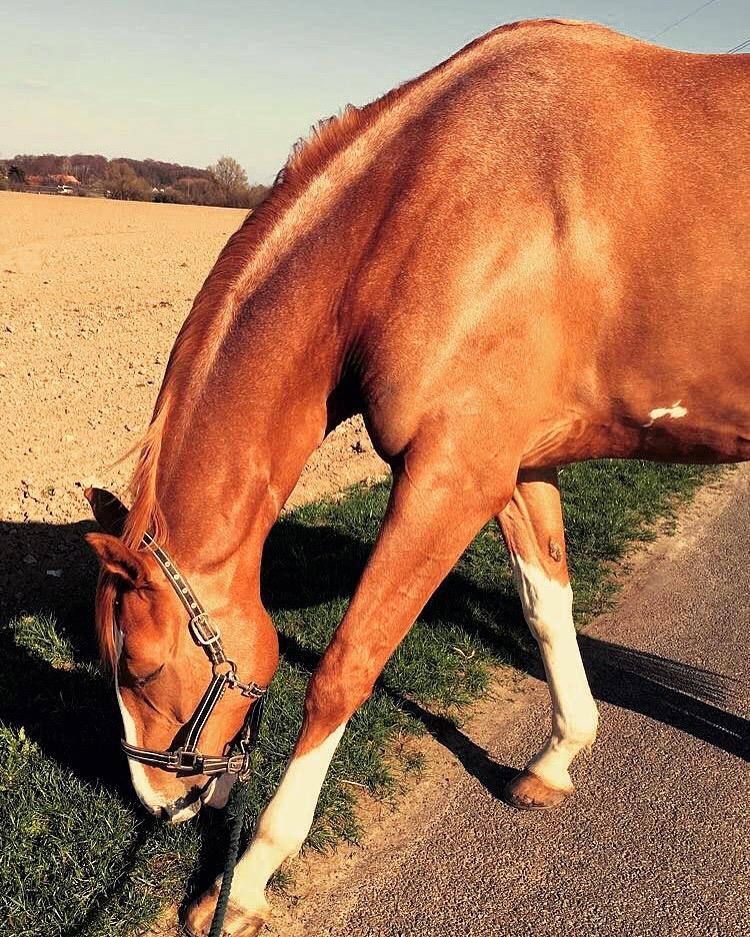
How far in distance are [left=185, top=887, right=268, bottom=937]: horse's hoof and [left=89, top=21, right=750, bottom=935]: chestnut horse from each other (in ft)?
0.03

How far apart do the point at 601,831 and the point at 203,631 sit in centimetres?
163

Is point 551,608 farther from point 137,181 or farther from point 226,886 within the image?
point 137,181

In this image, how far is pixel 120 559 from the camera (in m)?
2.20

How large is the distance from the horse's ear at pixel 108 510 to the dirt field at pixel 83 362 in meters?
0.09

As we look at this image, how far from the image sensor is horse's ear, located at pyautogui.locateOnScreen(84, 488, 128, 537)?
7.97 feet

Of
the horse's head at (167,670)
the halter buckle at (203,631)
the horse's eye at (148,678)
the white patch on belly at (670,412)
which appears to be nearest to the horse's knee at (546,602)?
the white patch on belly at (670,412)

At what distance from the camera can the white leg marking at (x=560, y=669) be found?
3191 millimetres

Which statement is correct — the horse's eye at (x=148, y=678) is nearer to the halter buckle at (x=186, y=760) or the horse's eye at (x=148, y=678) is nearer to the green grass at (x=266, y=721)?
the halter buckle at (x=186, y=760)

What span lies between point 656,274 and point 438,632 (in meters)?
2.28

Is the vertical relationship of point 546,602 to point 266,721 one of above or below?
above

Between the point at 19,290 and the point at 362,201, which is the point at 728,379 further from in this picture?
the point at 19,290

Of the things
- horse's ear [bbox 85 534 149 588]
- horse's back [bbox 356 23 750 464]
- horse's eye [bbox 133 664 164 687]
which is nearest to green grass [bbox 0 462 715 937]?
horse's eye [bbox 133 664 164 687]

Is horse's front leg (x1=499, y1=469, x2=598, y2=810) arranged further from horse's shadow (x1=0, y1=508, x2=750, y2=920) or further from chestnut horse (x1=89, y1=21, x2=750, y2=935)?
chestnut horse (x1=89, y1=21, x2=750, y2=935)

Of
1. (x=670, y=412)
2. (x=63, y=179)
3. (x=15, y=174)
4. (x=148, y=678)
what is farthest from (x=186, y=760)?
(x=63, y=179)
